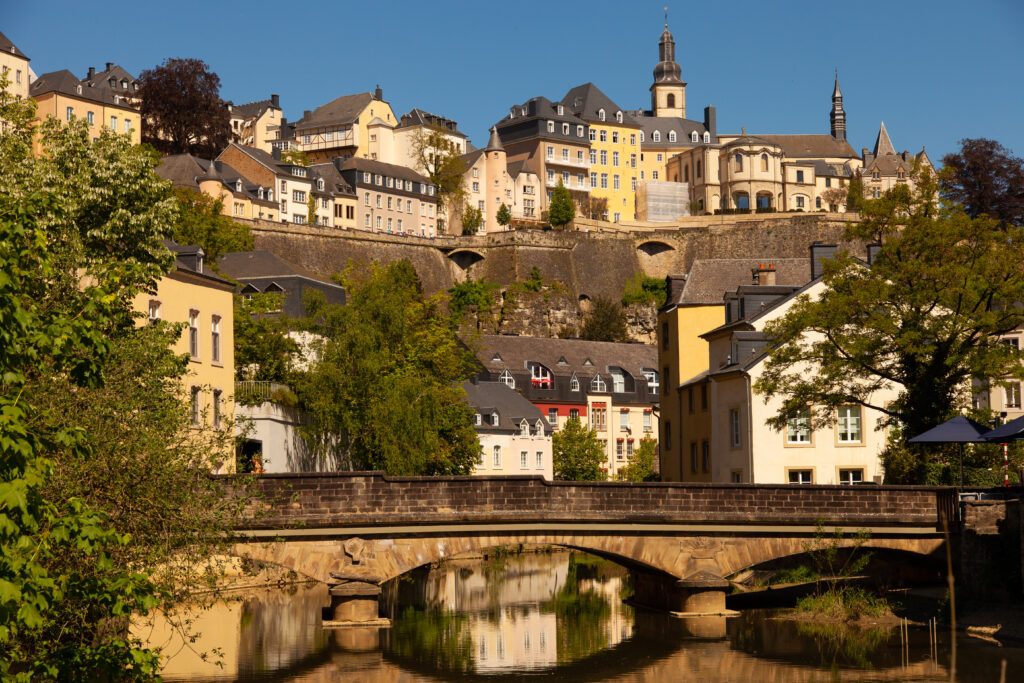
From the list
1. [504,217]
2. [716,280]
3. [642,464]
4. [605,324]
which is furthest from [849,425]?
[504,217]

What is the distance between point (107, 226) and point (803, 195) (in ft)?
456

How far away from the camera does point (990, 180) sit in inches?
4031

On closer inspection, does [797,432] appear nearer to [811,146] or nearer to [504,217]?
[504,217]

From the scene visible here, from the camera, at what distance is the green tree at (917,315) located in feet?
131

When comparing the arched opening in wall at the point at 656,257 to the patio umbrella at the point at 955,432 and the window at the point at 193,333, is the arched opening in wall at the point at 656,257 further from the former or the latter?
the patio umbrella at the point at 955,432

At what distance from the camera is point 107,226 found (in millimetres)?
34125

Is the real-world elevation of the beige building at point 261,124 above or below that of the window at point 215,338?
above

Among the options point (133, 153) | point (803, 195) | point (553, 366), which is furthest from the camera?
point (803, 195)

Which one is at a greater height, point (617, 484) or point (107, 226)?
point (107, 226)

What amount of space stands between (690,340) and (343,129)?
104 m

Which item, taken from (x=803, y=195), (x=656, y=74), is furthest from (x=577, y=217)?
(x=656, y=74)

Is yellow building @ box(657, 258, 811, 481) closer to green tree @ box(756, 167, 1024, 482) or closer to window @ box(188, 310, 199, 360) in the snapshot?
green tree @ box(756, 167, 1024, 482)

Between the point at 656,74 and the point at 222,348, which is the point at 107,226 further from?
the point at 656,74

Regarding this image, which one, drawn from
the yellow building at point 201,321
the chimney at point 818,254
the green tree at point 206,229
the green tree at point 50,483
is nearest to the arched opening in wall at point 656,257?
the green tree at point 206,229
